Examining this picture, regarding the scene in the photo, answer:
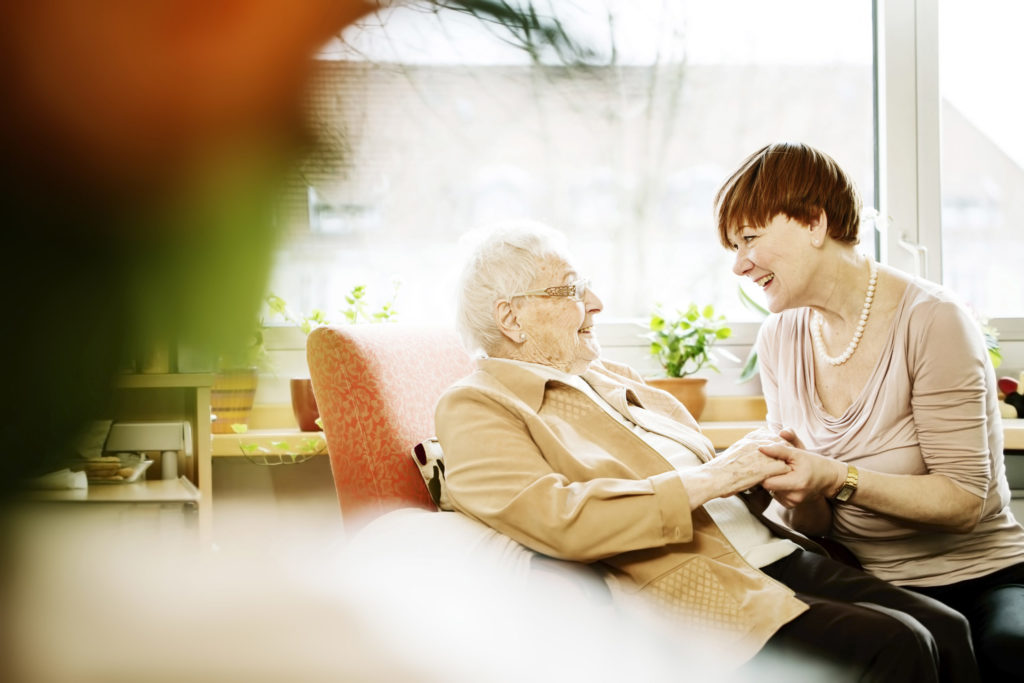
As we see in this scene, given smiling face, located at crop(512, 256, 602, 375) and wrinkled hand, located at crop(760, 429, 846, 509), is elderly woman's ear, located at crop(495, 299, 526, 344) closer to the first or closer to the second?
smiling face, located at crop(512, 256, 602, 375)

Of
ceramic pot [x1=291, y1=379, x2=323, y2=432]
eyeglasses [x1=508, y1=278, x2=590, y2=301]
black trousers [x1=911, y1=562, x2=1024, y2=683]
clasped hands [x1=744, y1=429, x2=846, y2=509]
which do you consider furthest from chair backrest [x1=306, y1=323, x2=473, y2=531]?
Result: black trousers [x1=911, y1=562, x2=1024, y2=683]

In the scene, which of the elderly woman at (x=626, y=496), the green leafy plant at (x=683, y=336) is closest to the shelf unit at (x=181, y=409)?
the elderly woman at (x=626, y=496)

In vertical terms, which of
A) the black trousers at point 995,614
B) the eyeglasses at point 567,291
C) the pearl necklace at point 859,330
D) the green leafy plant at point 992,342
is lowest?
the black trousers at point 995,614

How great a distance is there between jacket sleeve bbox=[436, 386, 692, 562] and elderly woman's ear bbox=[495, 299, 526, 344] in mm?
243

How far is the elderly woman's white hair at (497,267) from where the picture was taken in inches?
63.1

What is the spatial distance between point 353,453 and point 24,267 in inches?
52.5

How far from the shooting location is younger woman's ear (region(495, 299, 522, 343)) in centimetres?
160

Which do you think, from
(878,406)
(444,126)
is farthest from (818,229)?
(444,126)

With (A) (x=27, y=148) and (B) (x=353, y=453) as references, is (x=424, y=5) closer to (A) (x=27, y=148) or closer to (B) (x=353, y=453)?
(A) (x=27, y=148)

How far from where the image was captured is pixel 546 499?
4.15ft

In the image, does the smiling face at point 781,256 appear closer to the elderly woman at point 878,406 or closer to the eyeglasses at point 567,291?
the elderly woman at point 878,406

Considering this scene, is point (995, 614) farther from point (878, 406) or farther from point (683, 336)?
point (683, 336)

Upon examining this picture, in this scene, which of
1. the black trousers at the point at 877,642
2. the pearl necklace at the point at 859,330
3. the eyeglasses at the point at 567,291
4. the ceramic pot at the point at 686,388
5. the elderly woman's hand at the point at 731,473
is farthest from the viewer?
the ceramic pot at the point at 686,388

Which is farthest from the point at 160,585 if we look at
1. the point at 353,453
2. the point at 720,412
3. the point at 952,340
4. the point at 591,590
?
the point at 720,412
